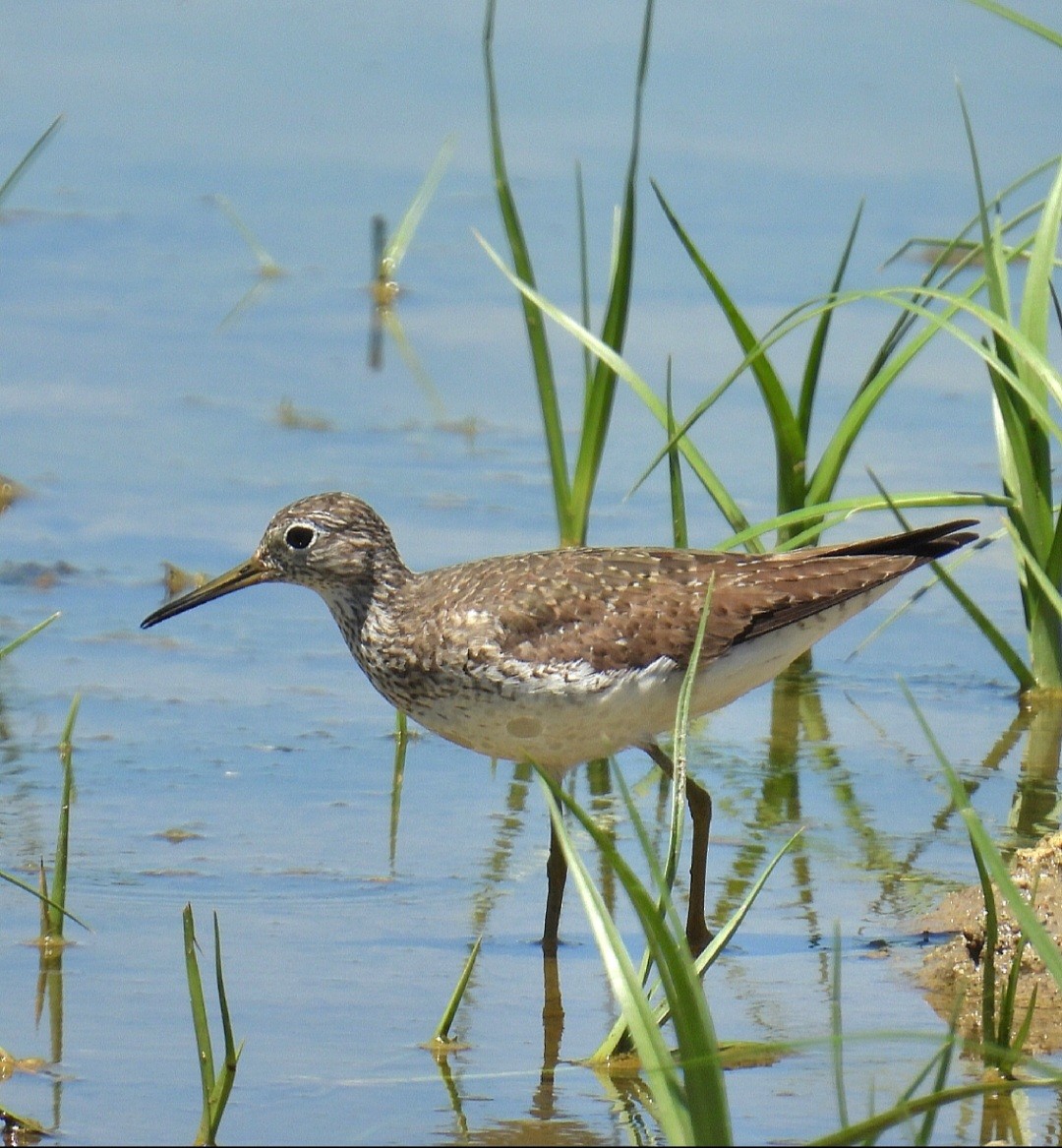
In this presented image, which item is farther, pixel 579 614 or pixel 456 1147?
pixel 579 614

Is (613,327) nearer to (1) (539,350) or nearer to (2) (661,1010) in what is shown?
(1) (539,350)

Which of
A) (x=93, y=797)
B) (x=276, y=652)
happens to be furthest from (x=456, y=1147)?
(x=276, y=652)

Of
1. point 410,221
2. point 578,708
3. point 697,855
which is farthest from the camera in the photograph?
point 410,221

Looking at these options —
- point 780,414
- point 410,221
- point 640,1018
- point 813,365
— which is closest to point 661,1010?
point 640,1018

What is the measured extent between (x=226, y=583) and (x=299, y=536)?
1.06 feet

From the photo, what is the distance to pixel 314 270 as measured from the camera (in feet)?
39.2

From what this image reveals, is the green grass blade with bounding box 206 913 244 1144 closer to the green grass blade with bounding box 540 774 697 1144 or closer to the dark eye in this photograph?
the green grass blade with bounding box 540 774 697 1144

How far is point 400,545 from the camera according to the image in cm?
866

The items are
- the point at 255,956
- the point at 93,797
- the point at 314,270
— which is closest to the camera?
the point at 255,956

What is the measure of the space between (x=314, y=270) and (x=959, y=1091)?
8.93 m

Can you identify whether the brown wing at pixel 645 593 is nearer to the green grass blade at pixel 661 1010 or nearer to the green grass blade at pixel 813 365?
the green grass blade at pixel 813 365

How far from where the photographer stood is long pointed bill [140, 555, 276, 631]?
6.67 m

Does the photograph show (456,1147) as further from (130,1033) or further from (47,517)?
(47,517)

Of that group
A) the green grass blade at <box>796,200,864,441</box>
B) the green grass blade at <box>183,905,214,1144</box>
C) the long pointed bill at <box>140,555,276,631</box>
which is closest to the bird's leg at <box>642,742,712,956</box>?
the long pointed bill at <box>140,555,276,631</box>
